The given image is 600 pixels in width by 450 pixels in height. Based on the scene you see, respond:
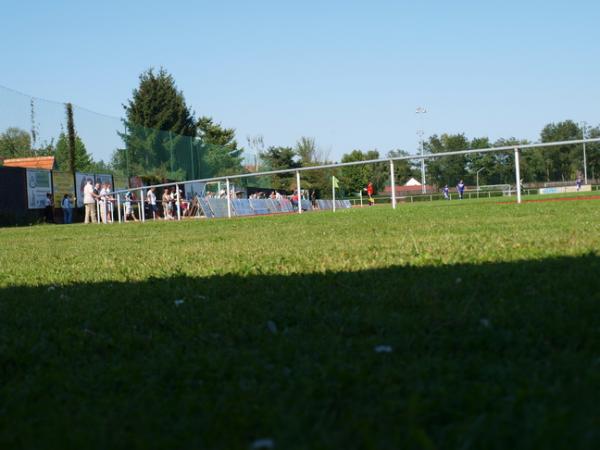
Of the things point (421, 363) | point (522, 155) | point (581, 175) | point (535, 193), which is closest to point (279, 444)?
point (421, 363)

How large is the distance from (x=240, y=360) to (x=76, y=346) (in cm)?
90

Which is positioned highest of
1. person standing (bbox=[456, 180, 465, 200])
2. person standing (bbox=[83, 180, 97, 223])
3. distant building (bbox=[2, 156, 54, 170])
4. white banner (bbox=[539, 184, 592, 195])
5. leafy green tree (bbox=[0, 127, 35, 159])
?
leafy green tree (bbox=[0, 127, 35, 159])

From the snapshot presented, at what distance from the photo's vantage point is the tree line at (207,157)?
645 inches

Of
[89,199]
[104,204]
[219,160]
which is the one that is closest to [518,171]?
[104,204]

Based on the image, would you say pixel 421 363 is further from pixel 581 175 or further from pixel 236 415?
pixel 581 175

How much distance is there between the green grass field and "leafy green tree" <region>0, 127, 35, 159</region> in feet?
75.0

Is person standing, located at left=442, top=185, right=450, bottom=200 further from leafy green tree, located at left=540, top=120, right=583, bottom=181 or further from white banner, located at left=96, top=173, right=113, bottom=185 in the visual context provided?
white banner, located at left=96, top=173, right=113, bottom=185

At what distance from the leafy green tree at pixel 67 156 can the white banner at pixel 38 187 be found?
1.64 meters

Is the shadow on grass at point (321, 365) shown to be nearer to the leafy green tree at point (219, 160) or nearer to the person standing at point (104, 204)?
the person standing at point (104, 204)

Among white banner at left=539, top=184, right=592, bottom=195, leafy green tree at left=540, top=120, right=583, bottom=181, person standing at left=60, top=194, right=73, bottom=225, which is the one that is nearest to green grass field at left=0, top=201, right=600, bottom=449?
leafy green tree at left=540, top=120, right=583, bottom=181

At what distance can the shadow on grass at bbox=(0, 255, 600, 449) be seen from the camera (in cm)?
180

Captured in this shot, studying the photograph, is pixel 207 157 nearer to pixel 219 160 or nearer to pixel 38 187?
pixel 219 160

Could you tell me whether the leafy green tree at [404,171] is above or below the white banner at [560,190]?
above

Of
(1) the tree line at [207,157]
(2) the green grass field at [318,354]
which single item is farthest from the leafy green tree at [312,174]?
(2) the green grass field at [318,354]
